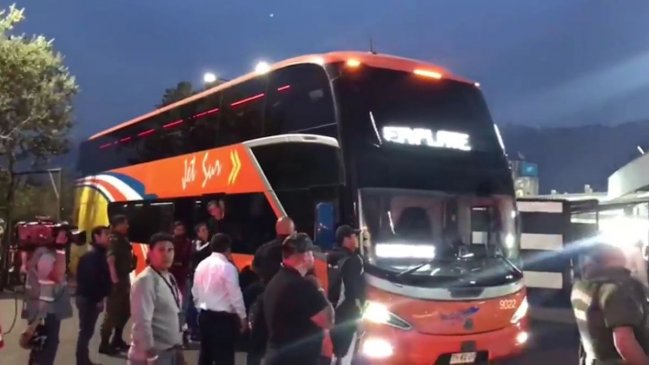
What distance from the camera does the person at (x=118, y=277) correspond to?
9062mm

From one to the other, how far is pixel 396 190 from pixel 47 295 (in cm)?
375

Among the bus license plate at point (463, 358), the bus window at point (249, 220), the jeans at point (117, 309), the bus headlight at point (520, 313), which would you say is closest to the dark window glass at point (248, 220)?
the bus window at point (249, 220)

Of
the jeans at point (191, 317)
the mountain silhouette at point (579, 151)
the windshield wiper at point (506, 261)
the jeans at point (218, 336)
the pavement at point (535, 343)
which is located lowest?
the pavement at point (535, 343)

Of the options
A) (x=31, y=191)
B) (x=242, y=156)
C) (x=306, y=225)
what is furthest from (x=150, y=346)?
(x=31, y=191)

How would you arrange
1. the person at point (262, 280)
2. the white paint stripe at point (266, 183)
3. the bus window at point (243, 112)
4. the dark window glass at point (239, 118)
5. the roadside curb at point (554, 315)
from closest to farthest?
the person at point (262, 280) < the dark window glass at point (239, 118) < the white paint stripe at point (266, 183) < the bus window at point (243, 112) < the roadside curb at point (554, 315)

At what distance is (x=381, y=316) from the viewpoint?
714 cm

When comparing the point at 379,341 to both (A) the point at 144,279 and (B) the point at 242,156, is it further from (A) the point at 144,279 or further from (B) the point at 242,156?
(B) the point at 242,156

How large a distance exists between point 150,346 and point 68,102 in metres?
17.5

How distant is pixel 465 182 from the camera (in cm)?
797

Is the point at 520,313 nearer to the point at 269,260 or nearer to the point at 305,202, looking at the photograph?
the point at 305,202

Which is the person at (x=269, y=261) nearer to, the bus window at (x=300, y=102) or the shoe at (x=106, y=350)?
the bus window at (x=300, y=102)

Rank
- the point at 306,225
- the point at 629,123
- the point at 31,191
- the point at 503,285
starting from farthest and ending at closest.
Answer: the point at 629,123 < the point at 31,191 < the point at 306,225 < the point at 503,285

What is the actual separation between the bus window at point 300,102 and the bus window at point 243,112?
0.80 ft

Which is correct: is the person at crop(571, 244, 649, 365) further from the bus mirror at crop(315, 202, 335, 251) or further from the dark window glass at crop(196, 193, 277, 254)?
the dark window glass at crop(196, 193, 277, 254)
